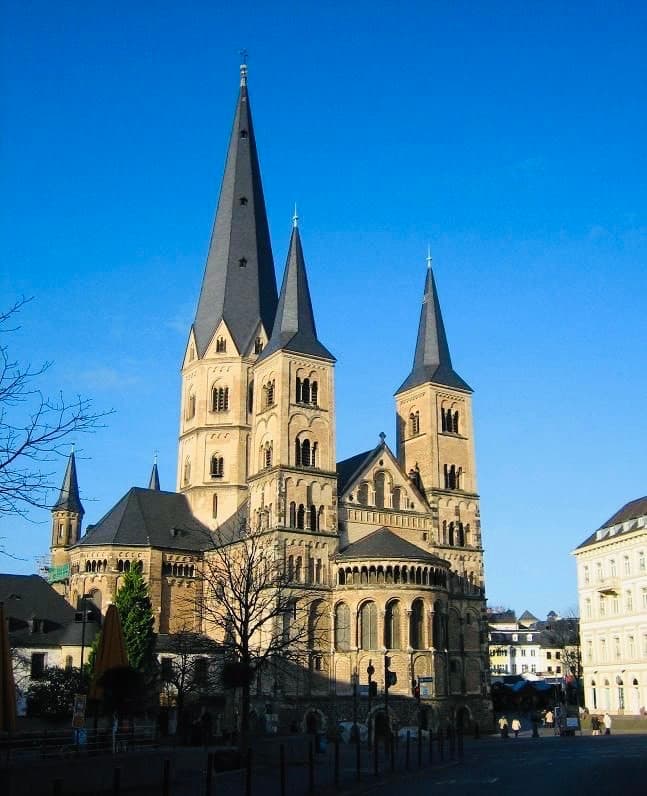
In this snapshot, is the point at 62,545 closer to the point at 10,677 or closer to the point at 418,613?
the point at 418,613

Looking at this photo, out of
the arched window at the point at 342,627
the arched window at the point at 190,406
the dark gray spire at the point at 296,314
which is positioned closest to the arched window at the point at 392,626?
the arched window at the point at 342,627

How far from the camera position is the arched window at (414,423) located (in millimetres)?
72562

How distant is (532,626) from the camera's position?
170875mm

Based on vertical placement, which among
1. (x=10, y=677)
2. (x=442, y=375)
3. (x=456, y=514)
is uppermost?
(x=442, y=375)

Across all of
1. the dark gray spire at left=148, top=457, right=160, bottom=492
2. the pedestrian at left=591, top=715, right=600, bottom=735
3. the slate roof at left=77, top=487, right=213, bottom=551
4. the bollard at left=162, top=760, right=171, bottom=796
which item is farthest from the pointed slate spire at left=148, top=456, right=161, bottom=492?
the bollard at left=162, top=760, right=171, bottom=796

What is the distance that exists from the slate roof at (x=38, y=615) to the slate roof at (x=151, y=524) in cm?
446

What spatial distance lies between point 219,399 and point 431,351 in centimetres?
1737

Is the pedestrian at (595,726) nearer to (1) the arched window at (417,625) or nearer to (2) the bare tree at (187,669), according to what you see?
(1) the arched window at (417,625)

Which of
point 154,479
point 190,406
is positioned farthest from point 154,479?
point 190,406

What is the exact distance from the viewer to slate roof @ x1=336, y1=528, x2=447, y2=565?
60.8 meters

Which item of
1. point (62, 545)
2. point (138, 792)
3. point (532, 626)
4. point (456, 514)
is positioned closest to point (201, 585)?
point (456, 514)

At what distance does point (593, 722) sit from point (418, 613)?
12.2m

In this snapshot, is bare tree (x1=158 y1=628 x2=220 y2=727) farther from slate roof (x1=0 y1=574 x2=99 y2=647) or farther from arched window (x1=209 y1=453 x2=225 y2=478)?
arched window (x1=209 y1=453 x2=225 y2=478)

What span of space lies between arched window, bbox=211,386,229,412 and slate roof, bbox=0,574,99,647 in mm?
18721
